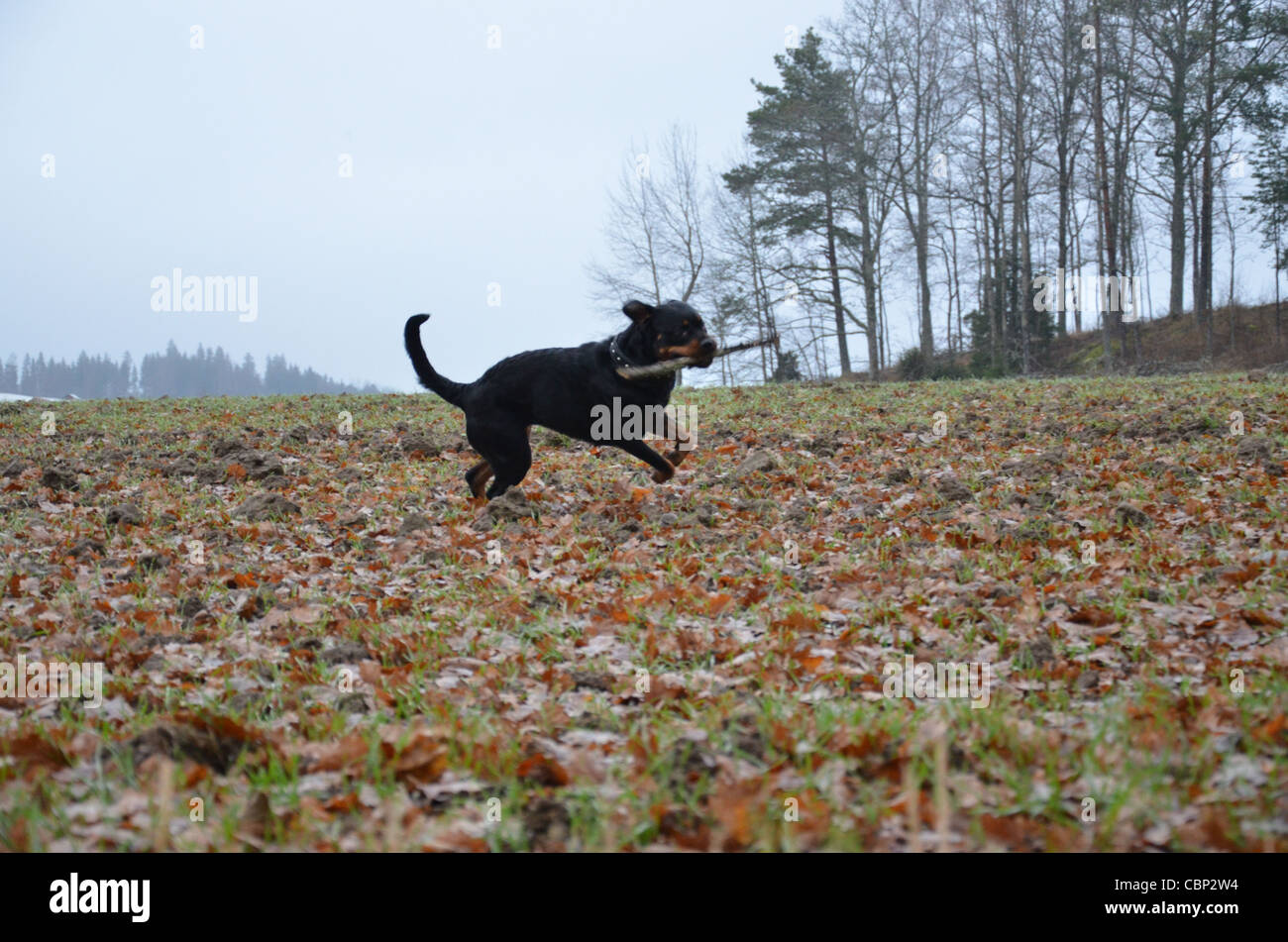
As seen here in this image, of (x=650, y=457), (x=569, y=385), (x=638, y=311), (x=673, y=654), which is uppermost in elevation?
(x=638, y=311)

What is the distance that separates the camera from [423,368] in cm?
734

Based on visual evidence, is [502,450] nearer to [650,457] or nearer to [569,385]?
[569,385]


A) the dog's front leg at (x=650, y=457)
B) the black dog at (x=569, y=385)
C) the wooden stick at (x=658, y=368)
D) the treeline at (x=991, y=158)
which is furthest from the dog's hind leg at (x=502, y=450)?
the treeline at (x=991, y=158)

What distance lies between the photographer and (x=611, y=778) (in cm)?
251

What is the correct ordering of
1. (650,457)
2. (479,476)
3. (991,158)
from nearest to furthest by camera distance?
1. (650,457)
2. (479,476)
3. (991,158)

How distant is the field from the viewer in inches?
89.2

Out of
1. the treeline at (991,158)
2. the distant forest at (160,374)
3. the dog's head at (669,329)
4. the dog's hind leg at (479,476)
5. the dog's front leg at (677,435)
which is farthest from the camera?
the distant forest at (160,374)

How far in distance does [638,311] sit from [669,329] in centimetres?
29

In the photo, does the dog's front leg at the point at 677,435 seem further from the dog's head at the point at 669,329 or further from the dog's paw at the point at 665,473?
the dog's head at the point at 669,329

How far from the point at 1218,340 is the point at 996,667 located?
98.4 ft

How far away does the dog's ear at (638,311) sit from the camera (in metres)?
6.77

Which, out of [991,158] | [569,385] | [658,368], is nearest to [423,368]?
[569,385]

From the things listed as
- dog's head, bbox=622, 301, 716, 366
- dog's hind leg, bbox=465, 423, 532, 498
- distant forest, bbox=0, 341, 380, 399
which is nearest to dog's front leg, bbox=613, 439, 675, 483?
dog's head, bbox=622, 301, 716, 366
